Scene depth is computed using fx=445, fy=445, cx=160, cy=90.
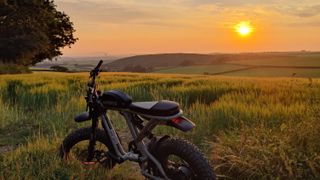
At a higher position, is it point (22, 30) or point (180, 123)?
point (22, 30)

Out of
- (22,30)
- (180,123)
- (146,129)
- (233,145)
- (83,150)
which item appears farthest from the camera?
(22,30)

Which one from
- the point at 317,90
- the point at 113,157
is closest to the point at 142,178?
the point at 113,157

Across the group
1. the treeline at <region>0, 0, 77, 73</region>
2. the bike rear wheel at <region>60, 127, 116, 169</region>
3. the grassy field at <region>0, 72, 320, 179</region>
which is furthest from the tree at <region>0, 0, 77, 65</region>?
the bike rear wheel at <region>60, 127, 116, 169</region>

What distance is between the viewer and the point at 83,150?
6.38m

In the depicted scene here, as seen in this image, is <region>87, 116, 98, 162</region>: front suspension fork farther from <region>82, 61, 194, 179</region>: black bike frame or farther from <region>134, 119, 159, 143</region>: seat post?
<region>134, 119, 159, 143</region>: seat post

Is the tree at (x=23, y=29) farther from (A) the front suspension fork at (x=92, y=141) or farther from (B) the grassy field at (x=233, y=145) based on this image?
(A) the front suspension fork at (x=92, y=141)

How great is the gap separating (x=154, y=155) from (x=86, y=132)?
139 cm

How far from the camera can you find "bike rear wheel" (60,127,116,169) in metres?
5.85

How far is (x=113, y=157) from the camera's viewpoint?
5551 mm

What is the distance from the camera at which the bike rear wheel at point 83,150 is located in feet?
19.2

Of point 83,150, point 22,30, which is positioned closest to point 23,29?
point 22,30

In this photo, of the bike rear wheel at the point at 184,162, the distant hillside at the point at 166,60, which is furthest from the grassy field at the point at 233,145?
the distant hillside at the point at 166,60

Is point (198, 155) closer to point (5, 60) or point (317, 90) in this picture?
point (317, 90)

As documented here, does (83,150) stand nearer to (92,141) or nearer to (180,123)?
(92,141)
